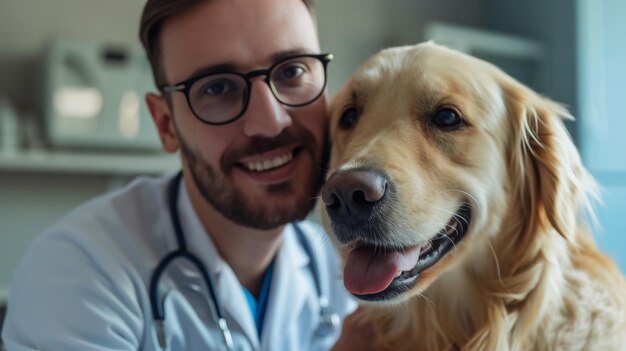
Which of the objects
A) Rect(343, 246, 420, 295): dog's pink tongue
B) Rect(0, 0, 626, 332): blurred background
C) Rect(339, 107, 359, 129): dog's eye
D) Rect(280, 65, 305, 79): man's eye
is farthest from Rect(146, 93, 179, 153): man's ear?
Rect(0, 0, 626, 332): blurred background

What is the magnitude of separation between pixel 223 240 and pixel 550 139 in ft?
2.75

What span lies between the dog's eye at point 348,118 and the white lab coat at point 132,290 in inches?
16.4

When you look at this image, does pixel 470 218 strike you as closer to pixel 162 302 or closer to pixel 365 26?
pixel 162 302

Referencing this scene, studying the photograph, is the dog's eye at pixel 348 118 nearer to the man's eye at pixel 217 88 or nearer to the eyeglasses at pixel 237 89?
the eyeglasses at pixel 237 89

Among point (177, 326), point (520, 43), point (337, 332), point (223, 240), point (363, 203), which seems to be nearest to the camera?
point (363, 203)

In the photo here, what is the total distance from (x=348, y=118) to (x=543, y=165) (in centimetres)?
45

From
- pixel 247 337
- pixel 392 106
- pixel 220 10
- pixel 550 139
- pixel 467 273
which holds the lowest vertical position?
pixel 247 337

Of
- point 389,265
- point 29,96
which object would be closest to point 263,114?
point 389,265

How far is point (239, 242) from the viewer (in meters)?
1.65

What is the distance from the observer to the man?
55.0 inches

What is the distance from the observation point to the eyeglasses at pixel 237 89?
1.51 meters

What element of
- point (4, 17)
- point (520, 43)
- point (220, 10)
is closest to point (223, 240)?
point (220, 10)

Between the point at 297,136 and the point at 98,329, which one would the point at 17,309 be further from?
the point at 297,136

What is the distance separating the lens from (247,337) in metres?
1.54
